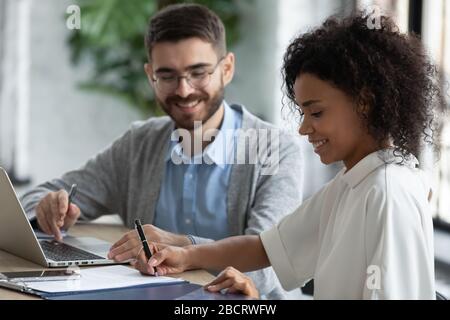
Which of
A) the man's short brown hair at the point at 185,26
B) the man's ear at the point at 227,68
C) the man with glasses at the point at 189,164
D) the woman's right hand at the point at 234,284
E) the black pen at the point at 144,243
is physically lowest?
the woman's right hand at the point at 234,284

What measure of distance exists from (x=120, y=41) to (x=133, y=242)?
10.6 ft

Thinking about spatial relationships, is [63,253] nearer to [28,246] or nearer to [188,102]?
[28,246]

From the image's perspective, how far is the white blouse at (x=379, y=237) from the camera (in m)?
1.33

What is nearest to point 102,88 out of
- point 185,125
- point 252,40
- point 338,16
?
point 252,40

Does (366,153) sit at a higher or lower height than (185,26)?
lower

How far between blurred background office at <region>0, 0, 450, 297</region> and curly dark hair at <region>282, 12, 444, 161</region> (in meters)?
2.87

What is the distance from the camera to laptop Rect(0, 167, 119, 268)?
1.81m

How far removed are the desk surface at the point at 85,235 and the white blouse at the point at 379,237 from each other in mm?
303

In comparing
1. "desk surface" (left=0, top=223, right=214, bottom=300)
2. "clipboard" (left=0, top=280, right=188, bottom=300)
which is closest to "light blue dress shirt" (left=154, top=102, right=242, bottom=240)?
"desk surface" (left=0, top=223, right=214, bottom=300)

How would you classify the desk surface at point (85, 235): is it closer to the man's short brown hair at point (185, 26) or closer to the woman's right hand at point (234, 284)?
the woman's right hand at point (234, 284)

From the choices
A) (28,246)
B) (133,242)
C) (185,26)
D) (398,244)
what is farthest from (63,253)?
(398,244)

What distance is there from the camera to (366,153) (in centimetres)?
153

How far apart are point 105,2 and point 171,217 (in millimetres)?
2709

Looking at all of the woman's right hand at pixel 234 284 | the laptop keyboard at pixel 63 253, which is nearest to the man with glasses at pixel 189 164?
the laptop keyboard at pixel 63 253
